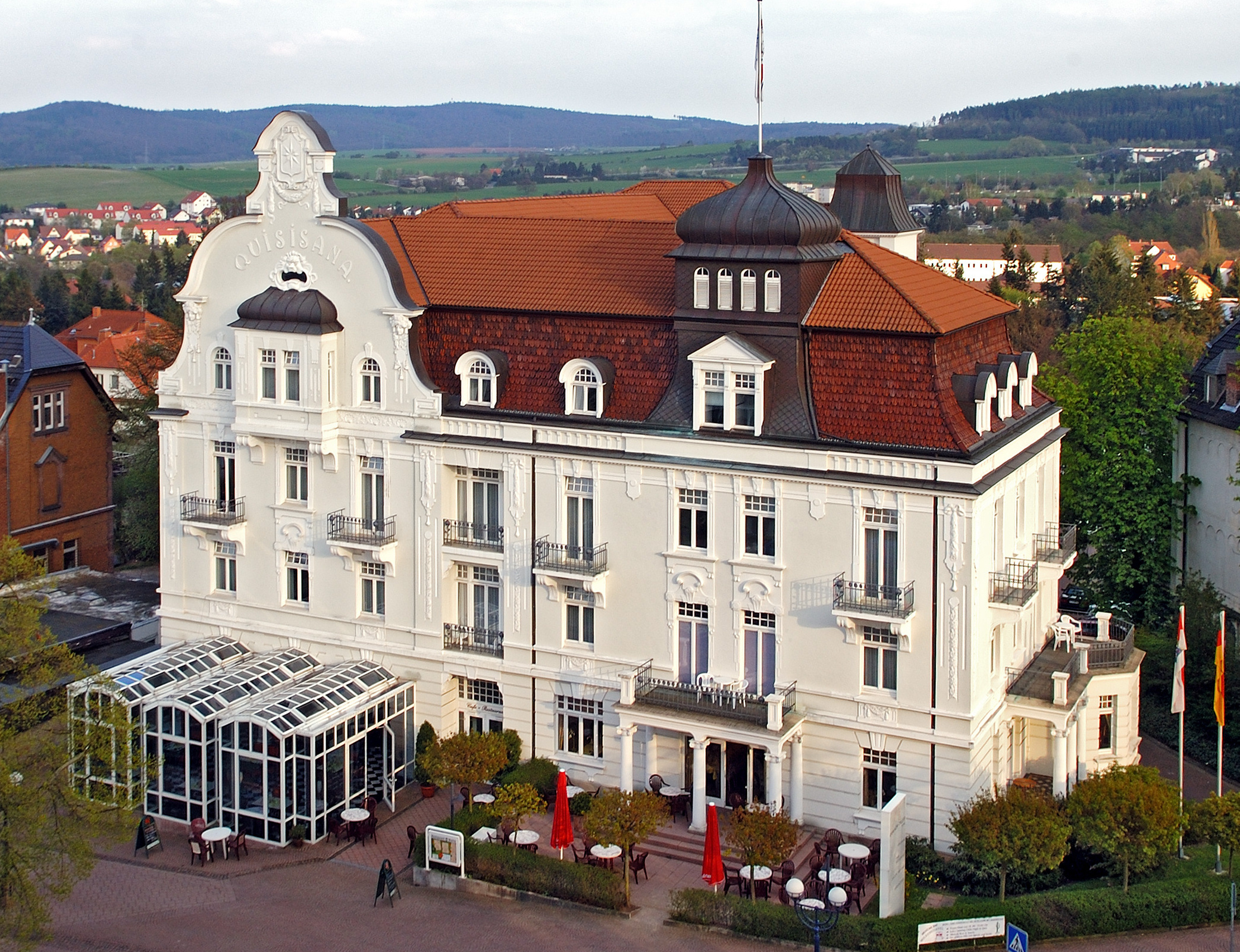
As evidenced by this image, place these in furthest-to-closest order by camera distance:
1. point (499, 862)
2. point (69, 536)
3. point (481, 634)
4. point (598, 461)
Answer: point (69, 536) → point (481, 634) → point (598, 461) → point (499, 862)

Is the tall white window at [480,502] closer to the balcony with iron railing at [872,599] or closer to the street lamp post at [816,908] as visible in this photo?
the balcony with iron railing at [872,599]

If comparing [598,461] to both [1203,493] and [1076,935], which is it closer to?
[1076,935]

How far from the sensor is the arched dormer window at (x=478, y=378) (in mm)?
45656

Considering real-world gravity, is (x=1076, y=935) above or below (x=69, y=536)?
below

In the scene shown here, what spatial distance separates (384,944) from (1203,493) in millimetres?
36322

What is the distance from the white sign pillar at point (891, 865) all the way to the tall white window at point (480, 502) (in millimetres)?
14898

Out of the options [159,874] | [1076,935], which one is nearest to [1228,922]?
[1076,935]

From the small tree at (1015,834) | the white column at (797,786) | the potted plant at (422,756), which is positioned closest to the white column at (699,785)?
the white column at (797,786)

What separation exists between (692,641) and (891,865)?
9189 mm

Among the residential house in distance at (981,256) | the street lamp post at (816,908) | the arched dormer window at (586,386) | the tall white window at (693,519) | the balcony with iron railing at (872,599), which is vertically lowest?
the street lamp post at (816,908)

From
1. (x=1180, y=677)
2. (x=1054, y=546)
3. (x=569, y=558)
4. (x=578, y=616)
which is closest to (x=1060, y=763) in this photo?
(x=1180, y=677)

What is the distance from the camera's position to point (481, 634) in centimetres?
4719

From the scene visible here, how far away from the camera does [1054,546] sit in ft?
159

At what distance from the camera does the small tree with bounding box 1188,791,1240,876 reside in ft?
123
